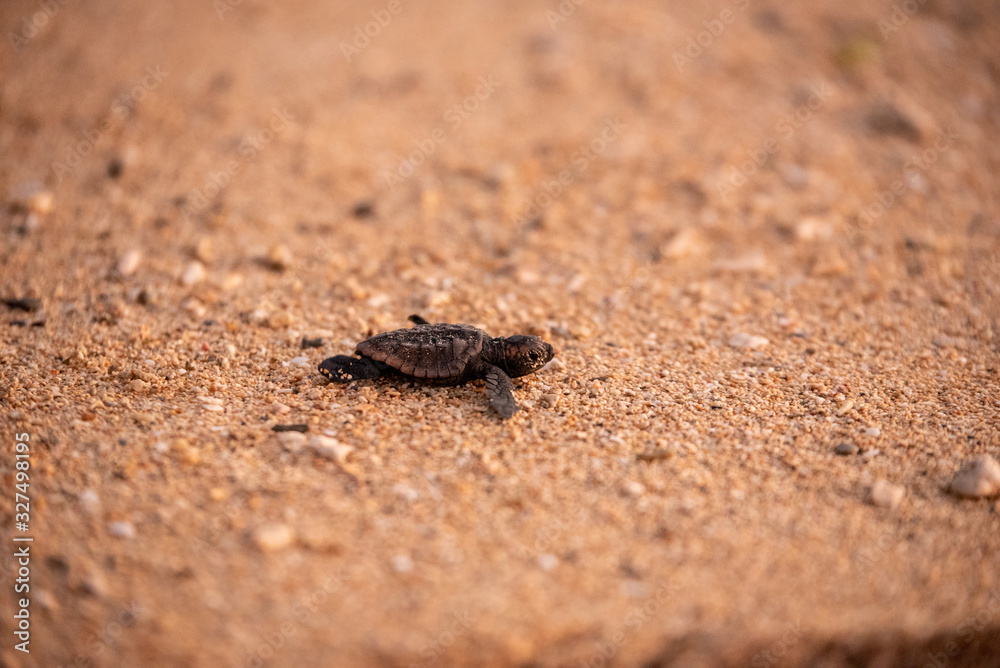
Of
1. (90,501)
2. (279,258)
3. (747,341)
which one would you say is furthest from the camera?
(279,258)

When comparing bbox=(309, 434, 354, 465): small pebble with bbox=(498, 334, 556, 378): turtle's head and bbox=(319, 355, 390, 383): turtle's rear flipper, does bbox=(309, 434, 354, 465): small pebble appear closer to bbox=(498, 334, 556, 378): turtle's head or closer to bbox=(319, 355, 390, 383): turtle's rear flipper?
bbox=(319, 355, 390, 383): turtle's rear flipper

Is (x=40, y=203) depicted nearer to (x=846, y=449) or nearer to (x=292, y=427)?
(x=292, y=427)

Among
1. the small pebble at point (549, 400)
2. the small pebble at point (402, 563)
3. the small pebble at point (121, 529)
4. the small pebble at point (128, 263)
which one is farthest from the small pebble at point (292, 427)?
the small pebble at point (128, 263)

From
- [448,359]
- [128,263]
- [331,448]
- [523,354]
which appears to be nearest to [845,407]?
[523,354]

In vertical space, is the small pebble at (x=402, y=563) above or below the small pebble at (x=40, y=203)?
below

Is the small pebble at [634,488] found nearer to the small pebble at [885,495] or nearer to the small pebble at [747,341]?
the small pebble at [885,495]

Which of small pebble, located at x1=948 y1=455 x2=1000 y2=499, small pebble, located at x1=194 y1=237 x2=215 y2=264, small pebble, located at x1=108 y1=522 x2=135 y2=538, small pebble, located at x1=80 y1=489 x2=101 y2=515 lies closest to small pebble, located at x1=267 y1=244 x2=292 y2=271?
small pebble, located at x1=194 y1=237 x2=215 y2=264

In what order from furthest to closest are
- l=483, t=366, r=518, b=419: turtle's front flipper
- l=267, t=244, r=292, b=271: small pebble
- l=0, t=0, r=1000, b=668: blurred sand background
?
l=267, t=244, r=292, b=271: small pebble, l=483, t=366, r=518, b=419: turtle's front flipper, l=0, t=0, r=1000, b=668: blurred sand background
